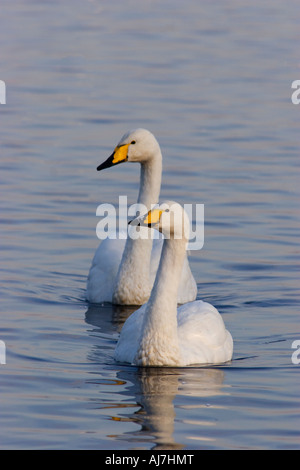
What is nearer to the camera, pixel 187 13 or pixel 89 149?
pixel 89 149

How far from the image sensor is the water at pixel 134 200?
873 centimetres

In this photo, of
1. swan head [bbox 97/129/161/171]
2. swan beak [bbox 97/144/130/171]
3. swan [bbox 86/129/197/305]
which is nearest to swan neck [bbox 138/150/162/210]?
swan [bbox 86/129/197/305]

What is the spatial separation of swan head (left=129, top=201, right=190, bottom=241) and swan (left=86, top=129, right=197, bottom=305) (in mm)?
2659

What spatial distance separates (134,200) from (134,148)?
127 inches

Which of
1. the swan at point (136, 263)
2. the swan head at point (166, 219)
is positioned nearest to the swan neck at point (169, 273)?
the swan head at point (166, 219)

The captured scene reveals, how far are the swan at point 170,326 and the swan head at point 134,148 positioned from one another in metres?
2.59

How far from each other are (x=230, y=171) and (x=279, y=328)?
20.5 ft

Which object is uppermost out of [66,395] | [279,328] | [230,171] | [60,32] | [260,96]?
[60,32]

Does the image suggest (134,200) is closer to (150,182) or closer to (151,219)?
(150,182)

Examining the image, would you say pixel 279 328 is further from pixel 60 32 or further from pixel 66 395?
pixel 60 32

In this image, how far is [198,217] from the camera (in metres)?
15.1

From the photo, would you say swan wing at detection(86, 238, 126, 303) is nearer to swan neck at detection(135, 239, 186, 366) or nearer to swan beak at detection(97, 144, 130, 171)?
swan beak at detection(97, 144, 130, 171)
